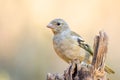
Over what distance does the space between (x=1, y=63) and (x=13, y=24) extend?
1.69ft

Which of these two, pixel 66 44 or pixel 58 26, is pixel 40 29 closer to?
pixel 58 26

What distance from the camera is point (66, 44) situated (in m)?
6.80

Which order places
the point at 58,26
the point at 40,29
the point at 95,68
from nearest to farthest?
the point at 95,68, the point at 58,26, the point at 40,29

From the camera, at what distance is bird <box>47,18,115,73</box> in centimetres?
673

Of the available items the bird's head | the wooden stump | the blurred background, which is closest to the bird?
the bird's head

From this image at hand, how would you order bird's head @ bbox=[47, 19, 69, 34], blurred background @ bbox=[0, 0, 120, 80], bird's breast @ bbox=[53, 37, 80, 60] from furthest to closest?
1. blurred background @ bbox=[0, 0, 120, 80]
2. bird's head @ bbox=[47, 19, 69, 34]
3. bird's breast @ bbox=[53, 37, 80, 60]

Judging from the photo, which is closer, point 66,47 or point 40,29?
point 66,47

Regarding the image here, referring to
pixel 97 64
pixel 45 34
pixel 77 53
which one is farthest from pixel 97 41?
pixel 45 34

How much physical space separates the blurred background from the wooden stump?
10.4ft

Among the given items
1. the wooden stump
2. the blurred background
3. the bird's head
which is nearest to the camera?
the wooden stump

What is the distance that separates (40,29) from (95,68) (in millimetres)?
3458

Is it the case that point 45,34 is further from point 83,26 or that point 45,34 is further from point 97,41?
point 97,41

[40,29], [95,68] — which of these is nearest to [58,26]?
[95,68]

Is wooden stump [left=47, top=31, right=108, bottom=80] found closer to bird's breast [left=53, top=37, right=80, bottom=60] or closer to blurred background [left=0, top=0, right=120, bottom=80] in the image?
bird's breast [left=53, top=37, right=80, bottom=60]
